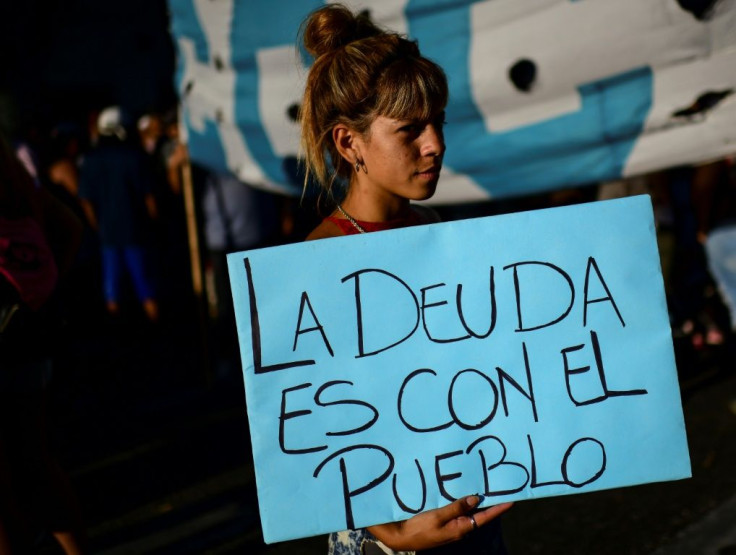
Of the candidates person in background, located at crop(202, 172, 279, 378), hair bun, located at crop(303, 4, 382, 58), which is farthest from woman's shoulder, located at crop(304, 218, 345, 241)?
person in background, located at crop(202, 172, 279, 378)

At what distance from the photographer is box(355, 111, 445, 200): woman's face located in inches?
72.7

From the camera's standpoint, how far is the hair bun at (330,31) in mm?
1934

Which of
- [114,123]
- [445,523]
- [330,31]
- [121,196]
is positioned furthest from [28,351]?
[114,123]

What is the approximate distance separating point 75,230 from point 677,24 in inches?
84.7

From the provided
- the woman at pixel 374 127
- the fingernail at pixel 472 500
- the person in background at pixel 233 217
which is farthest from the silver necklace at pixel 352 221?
the person in background at pixel 233 217

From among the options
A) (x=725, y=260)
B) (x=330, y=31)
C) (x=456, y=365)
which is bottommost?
(x=725, y=260)

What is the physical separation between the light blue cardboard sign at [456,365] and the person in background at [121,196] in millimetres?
5240

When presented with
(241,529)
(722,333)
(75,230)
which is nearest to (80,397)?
(241,529)

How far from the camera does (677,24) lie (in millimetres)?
3217

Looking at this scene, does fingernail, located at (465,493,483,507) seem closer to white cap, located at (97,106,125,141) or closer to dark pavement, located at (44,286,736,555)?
dark pavement, located at (44,286,736,555)

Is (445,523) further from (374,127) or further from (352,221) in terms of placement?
(374,127)

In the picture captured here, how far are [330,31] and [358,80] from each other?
15 cm

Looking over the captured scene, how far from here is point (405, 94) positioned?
72.1 inches

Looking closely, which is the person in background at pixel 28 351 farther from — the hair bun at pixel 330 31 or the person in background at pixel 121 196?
the person in background at pixel 121 196
